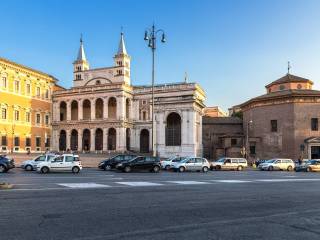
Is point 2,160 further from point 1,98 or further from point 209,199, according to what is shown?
point 1,98

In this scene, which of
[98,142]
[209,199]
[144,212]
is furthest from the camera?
[98,142]

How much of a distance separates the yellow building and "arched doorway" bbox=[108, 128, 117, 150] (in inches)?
502

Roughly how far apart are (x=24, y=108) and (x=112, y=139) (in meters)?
18.0

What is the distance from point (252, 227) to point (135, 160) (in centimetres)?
2573

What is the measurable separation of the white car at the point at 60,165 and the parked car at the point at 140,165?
153 inches

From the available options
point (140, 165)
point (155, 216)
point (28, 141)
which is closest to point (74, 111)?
point (28, 141)

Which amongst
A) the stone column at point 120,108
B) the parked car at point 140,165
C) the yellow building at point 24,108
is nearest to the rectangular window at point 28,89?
the yellow building at point 24,108

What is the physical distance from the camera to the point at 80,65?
94000 millimetres

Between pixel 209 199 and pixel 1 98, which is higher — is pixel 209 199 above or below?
below

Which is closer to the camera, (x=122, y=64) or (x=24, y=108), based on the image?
(x=24, y=108)

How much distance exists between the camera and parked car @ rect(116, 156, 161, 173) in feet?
108

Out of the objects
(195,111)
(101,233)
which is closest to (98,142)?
(195,111)

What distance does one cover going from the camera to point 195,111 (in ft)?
200

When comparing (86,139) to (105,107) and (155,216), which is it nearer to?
(105,107)
